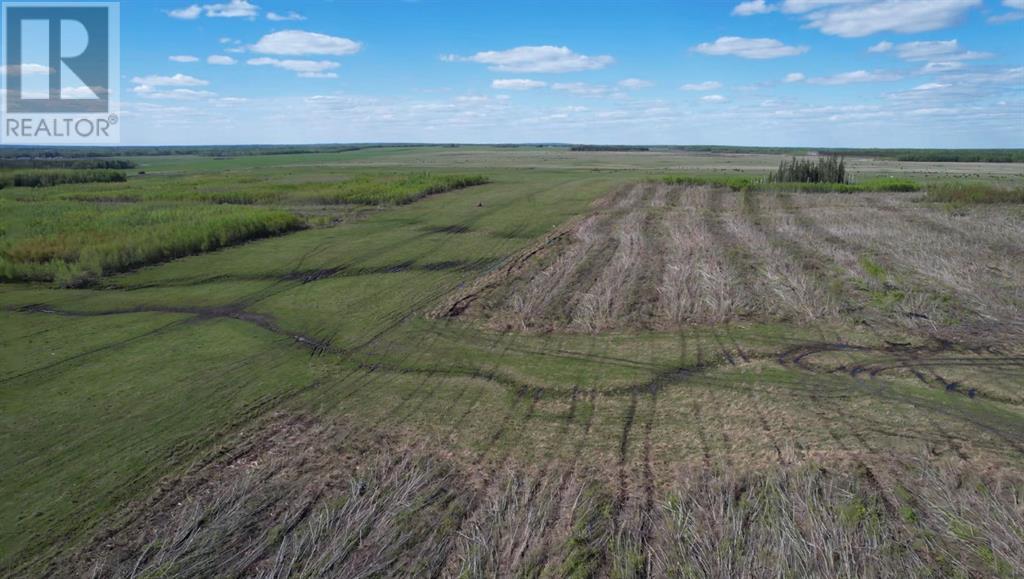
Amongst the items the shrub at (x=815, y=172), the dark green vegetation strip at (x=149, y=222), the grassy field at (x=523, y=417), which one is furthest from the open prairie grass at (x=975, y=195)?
the dark green vegetation strip at (x=149, y=222)

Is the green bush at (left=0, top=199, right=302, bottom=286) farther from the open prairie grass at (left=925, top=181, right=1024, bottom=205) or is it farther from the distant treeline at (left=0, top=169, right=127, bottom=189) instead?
the open prairie grass at (left=925, top=181, right=1024, bottom=205)

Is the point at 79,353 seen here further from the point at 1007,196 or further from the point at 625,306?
the point at 1007,196

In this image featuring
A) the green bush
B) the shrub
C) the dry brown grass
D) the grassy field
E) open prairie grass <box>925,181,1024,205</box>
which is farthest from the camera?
the shrub

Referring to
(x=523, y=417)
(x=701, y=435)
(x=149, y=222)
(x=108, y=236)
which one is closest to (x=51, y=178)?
(x=149, y=222)

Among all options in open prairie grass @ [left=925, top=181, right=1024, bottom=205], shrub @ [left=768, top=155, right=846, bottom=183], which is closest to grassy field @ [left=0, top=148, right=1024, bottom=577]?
open prairie grass @ [left=925, top=181, right=1024, bottom=205]

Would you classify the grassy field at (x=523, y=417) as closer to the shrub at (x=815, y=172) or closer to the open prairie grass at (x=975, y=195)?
the open prairie grass at (x=975, y=195)

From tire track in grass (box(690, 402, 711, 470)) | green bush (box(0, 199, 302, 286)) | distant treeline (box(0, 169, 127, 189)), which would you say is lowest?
tire track in grass (box(690, 402, 711, 470))

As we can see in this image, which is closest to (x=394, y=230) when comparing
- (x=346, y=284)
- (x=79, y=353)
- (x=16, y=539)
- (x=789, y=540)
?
(x=346, y=284)

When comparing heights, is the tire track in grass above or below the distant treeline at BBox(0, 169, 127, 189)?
below
